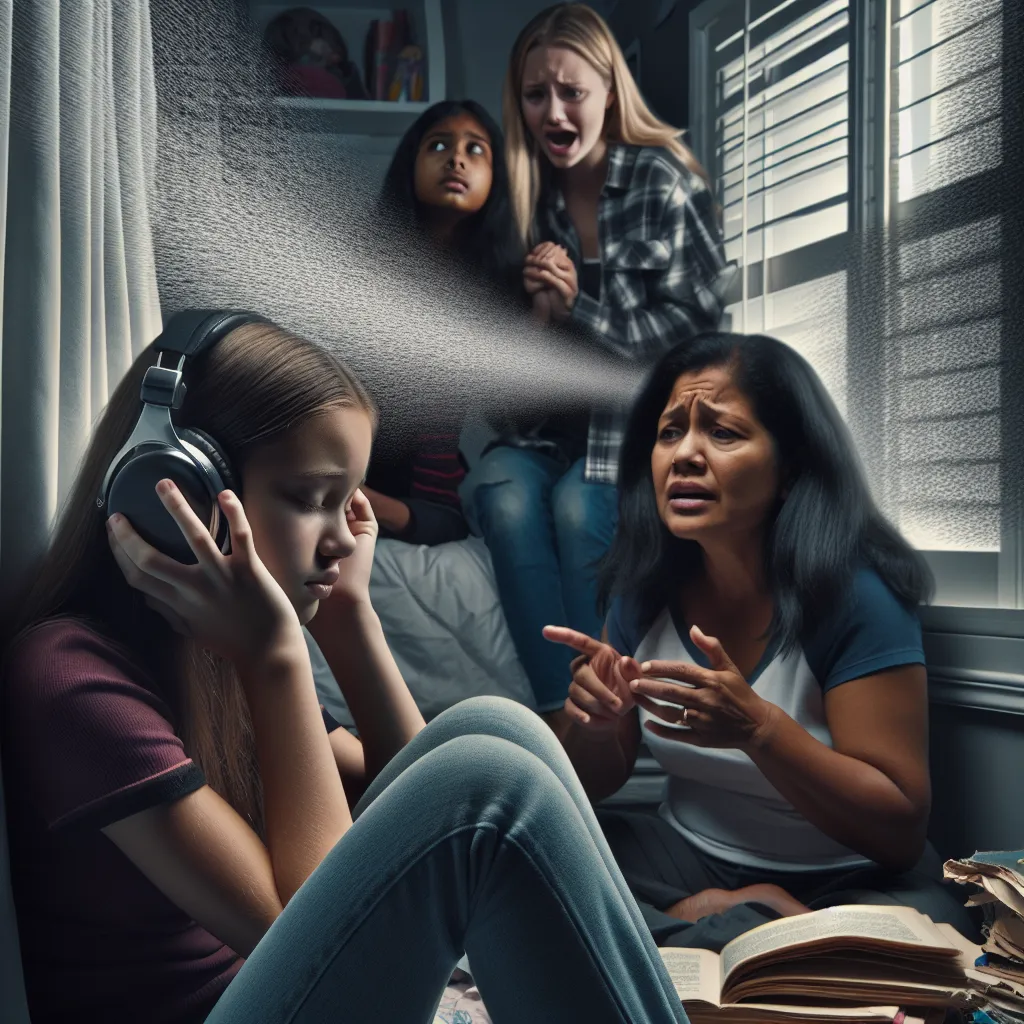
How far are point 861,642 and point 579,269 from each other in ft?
1.82

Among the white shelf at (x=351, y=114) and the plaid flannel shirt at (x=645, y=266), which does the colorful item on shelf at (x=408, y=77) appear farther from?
the plaid flannel shirt at (x=645, y=266)

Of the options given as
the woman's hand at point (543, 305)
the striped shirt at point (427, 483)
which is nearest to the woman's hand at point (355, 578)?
the striped shirt at point (427, 483)

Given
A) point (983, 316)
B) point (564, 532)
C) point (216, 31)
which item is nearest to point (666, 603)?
point (564, 532)

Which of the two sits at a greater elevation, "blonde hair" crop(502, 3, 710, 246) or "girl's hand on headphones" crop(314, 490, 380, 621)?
"blonde hair" crop(502, 3, 710, 246)

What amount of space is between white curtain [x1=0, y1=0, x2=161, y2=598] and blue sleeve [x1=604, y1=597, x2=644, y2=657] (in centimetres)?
62

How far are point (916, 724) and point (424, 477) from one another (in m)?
0.64

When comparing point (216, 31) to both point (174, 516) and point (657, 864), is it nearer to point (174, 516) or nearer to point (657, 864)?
point (174, 516)

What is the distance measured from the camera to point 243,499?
Result: 980mm

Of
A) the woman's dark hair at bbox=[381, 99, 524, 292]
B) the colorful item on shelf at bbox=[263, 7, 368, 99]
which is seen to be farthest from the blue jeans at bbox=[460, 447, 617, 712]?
the colorful item on shelf at bbox=[263, 7, 368, 99]

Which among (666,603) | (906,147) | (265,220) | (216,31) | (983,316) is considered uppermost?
(216,31)

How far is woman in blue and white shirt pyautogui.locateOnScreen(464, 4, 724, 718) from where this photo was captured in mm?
1252

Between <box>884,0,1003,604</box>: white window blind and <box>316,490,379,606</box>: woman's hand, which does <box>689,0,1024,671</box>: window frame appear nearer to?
<box>884,0,1003,604</box>: white window blind

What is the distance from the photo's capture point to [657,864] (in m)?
1.24

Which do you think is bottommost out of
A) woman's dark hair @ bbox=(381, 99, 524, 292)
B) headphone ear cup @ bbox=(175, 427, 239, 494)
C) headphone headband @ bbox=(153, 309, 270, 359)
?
headphone ear cup @ bbox=(175, 427, 239, 494)
